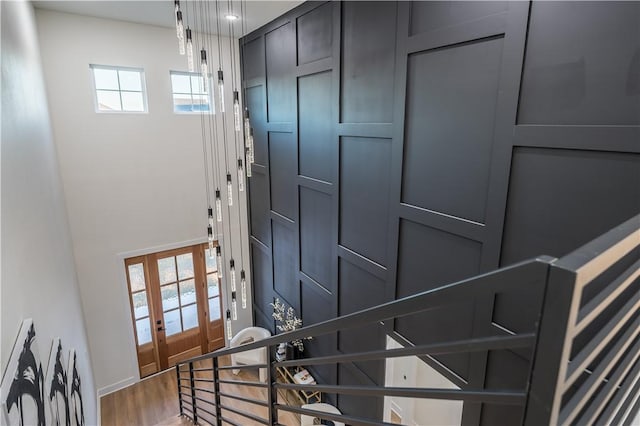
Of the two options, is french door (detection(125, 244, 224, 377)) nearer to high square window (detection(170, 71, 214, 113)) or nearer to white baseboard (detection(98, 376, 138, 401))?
white baseboard (detection(98, 376, 138, 401))

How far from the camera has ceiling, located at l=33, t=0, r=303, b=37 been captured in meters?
4.18

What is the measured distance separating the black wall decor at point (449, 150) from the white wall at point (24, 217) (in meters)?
2.64

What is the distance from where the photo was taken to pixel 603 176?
189 centimetres

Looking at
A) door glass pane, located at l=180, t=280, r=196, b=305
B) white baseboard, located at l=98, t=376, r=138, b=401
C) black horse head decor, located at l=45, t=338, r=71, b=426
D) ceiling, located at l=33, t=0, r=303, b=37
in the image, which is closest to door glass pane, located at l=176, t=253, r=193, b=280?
door glass pane, located at l=180, t=280, r=196, b=305

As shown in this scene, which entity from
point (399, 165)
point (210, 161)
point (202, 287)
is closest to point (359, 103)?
point (399, 165)

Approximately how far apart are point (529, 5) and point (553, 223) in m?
1.30

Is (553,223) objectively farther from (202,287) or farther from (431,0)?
(202,287)

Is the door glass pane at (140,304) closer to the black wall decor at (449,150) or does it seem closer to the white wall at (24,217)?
the white wall at (24,217)

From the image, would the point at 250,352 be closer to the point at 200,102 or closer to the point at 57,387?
the point at 57,387

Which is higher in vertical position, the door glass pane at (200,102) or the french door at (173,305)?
the door glass pane at (200,102)

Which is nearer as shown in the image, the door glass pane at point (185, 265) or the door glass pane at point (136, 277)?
the door glass pane at point (136, 277)

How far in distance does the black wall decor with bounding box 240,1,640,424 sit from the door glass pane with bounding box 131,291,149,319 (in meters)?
2.87

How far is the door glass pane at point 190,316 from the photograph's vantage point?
6338 millimetres

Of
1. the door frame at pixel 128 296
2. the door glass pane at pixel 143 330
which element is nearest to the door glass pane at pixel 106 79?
the door frame at pixel 128 296
